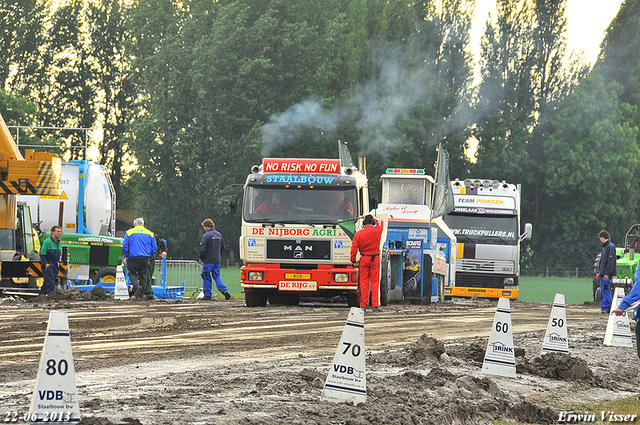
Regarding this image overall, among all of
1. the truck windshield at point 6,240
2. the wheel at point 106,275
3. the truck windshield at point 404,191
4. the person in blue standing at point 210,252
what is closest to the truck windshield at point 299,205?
the person in blue standing at point 210,252

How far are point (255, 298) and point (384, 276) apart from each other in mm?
3139

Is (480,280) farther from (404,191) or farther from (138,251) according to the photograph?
(138,251)

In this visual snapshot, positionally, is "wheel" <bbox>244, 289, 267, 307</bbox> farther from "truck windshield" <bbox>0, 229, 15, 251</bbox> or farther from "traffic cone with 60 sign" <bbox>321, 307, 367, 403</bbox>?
"traffic cone with 60 sign" <bbox>321, 307, 367, 403</bbox>

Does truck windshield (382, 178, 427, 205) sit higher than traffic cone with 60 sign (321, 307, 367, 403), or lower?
higher

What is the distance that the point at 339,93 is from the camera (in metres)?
55.4

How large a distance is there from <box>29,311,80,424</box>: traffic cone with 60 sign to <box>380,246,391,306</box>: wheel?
1617 centimetres

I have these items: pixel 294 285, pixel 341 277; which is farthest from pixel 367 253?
pixel 294 285

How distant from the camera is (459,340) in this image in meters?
14.3

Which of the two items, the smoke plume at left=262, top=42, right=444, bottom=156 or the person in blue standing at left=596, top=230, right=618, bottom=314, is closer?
the person in blue standing at left=596, top=230, right=618, bottom=314

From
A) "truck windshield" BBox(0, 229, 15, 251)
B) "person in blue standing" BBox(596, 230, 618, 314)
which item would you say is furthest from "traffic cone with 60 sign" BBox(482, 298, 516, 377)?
"truck windshield" BBox(0, 229, 15, 251)

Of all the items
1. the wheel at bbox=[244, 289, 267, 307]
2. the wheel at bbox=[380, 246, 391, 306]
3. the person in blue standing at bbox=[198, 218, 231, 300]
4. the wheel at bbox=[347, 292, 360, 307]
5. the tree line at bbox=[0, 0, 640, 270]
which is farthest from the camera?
the tree line at bbox=[0, 0, 640, 270]

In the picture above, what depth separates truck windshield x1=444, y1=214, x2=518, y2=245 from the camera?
30.4 m

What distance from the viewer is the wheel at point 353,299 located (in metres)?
20.8

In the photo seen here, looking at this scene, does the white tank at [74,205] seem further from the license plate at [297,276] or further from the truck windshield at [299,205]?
the license plate at [297,276]
